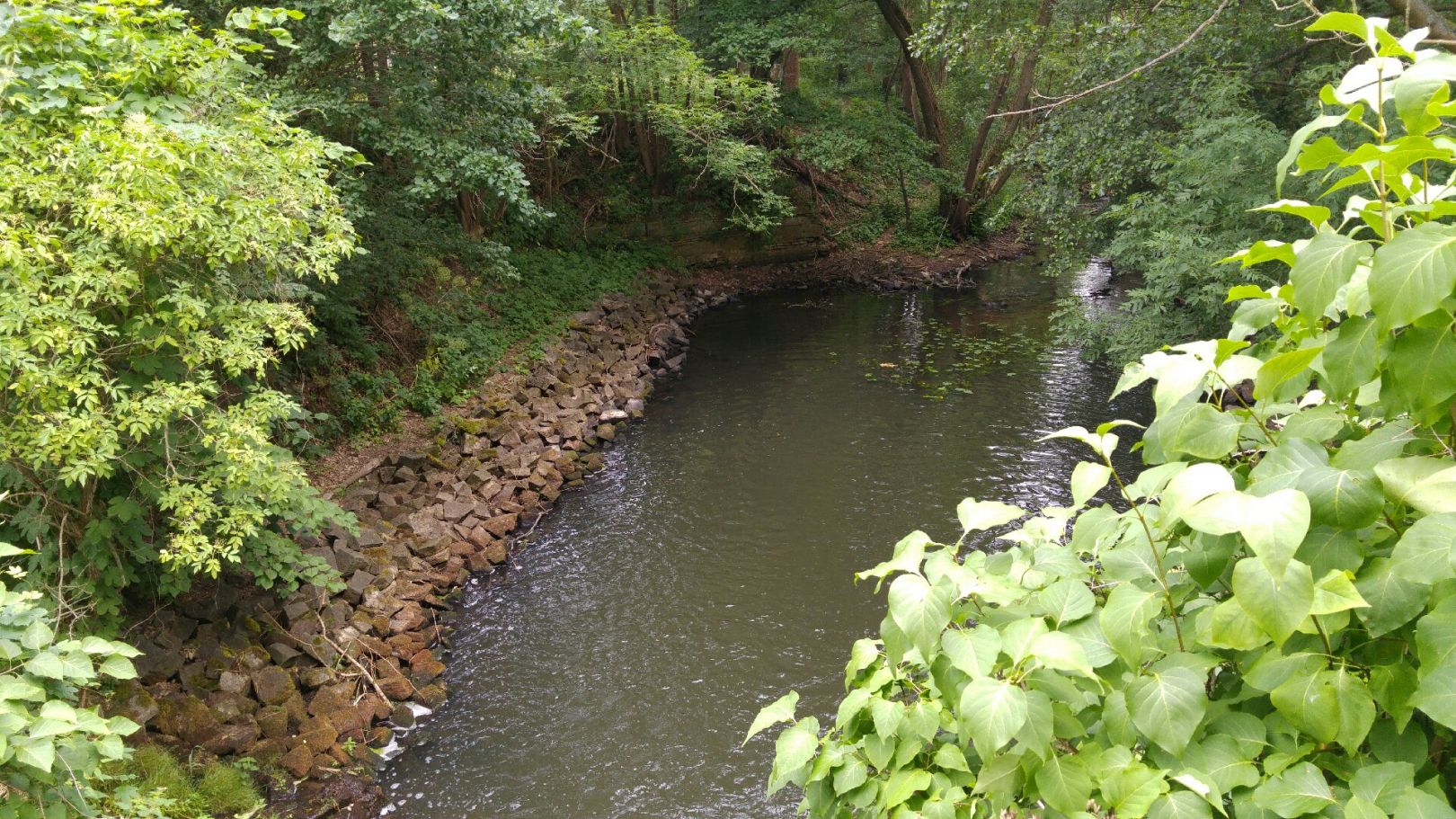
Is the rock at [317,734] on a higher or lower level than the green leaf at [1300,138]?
lower

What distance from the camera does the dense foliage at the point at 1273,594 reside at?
51.1 inches

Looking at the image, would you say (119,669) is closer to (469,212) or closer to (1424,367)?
(1424,367)

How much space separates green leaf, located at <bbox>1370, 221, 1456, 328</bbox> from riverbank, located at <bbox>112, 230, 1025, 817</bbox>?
6.03m

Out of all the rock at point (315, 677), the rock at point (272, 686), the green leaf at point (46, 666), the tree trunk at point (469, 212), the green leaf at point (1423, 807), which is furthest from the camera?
the tree trunk at point (469, 212)

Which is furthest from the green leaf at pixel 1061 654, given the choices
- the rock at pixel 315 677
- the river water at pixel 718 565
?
the rock at pixel 315 677

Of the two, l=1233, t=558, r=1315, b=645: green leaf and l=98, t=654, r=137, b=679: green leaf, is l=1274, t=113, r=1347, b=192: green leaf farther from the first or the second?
l=98, t=654, r=137, b=679: green leaf

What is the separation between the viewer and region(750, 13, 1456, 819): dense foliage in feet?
4.25

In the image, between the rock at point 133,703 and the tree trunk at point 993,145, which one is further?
the tree trunk at point 993,145

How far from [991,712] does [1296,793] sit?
0.48 meters

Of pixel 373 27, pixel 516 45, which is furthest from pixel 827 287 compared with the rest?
pixel 373 27

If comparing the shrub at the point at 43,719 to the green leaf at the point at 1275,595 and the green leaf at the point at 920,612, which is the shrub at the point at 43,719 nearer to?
the green leaf at the point at 920,612

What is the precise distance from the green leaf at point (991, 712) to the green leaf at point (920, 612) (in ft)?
0.35

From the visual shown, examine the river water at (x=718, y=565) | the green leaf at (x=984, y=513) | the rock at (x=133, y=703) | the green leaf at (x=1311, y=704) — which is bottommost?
the river water at (x=718, y=565)

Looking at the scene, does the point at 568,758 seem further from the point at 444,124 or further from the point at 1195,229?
the point at 1195,229
